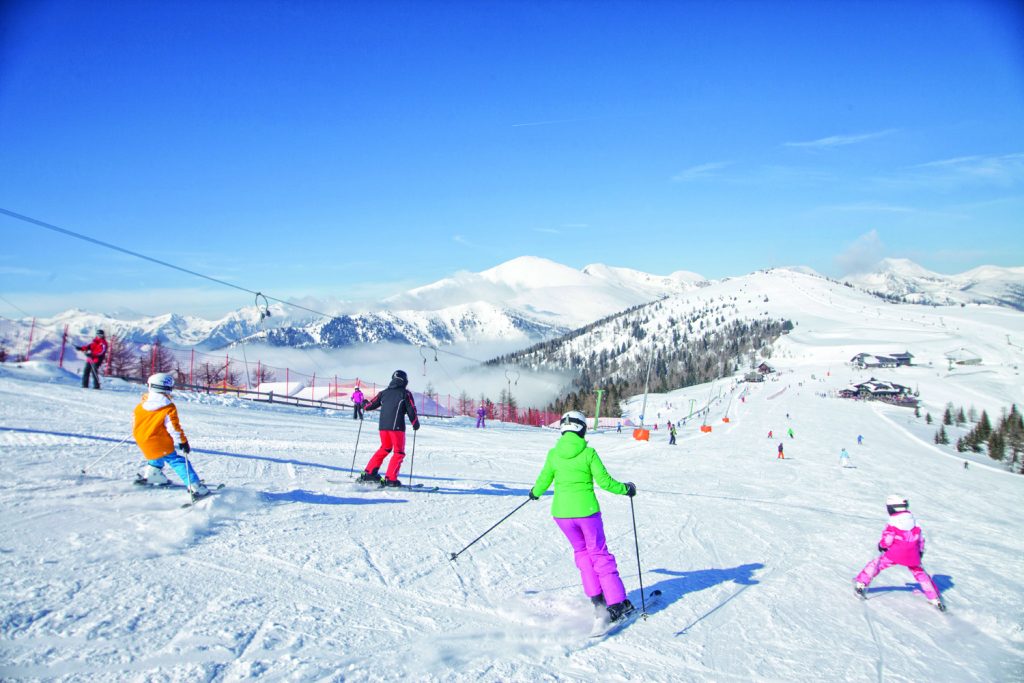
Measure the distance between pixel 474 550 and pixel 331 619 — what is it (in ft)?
8.93

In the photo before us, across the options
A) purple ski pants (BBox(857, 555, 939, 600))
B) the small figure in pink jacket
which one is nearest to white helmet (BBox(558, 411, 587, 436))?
the small figure in pink jacket

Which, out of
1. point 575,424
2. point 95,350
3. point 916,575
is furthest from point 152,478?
point 95,350

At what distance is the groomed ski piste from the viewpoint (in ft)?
15.0

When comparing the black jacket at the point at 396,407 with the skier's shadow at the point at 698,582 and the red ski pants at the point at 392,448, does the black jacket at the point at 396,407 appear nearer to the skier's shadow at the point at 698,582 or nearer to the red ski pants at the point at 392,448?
the red ski pants at the point at 392,448

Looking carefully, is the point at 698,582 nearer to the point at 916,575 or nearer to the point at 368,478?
the point at 916,575

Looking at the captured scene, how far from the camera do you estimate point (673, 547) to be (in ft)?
29.8

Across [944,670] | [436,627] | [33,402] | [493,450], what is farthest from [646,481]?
[33,402]

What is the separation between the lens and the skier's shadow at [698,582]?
6654 millimetres

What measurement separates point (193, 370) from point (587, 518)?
127 ft

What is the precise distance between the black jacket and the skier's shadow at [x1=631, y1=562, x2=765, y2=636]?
4.36 metres

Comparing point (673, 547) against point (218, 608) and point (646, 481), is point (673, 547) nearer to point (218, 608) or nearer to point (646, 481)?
point (218, 608)

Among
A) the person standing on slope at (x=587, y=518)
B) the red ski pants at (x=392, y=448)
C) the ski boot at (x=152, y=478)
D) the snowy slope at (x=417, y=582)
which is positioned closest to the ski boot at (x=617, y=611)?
the person standing on slope at (x=587, y=518)

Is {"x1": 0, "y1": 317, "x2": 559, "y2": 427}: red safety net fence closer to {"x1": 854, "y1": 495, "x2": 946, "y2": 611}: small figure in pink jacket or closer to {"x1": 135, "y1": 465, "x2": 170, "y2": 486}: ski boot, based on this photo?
{"x1": 135, "y1": 465, "x2": 170, "y2": 486}: ski boot

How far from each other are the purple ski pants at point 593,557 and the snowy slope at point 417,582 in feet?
1.21
